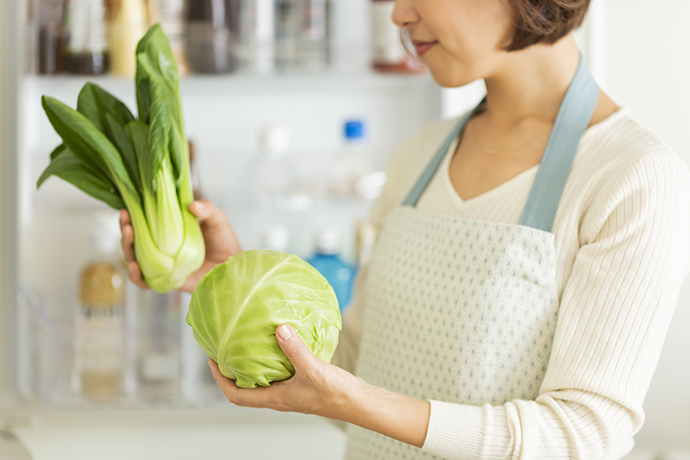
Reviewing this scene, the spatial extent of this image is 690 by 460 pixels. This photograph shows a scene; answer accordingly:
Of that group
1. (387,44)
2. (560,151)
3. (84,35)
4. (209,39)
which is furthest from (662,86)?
(84,35)

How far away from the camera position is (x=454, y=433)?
2.06 feet

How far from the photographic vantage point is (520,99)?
797 millimetres

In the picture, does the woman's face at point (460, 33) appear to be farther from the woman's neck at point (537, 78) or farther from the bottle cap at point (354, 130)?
the bottle cap at point (354, 130)

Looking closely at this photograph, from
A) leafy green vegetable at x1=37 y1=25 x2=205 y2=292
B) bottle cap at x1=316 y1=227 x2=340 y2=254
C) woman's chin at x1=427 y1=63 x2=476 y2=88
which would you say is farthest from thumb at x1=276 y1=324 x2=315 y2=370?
bottle cap at x1=316 y1=227 x2=340 y2=254

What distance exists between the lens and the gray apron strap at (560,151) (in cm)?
71

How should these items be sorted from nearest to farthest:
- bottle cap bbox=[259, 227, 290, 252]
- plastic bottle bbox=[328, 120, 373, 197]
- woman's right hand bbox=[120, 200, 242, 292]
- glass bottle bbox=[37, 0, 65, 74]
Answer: woman's right hand bbox=[120, 200, 242, 292]
glass bottle bbox=[37, 0, 65, 74]
bottle cap bbox=[259, 227, 290, 252]
plastic bottle bbox=[328, 120, 373, 197]

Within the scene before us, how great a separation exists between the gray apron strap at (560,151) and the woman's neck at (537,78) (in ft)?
0.07

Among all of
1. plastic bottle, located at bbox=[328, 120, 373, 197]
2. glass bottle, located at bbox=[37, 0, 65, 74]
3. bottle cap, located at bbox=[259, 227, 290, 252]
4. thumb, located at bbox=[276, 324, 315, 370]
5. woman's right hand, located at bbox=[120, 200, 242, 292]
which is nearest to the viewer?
thumb, located at bbox=[276, 324, 315, 370]

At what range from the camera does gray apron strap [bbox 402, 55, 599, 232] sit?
71 centimetres

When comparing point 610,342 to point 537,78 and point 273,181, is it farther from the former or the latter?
point 273,181

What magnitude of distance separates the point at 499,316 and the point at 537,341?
5cm

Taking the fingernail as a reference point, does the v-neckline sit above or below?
above

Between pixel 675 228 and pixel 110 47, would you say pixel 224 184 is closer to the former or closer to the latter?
pixel 110 47

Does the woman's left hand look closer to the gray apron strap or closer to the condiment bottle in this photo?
the gray apron strap
